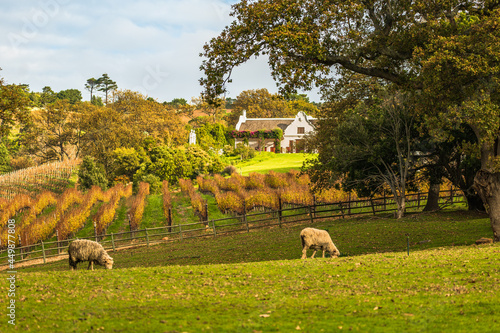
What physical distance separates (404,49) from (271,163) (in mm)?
52854

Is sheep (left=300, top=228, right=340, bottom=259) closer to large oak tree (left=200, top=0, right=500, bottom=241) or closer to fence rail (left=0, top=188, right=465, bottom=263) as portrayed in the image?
large oak tree (left=200, top=0, right=500, bottom=241)

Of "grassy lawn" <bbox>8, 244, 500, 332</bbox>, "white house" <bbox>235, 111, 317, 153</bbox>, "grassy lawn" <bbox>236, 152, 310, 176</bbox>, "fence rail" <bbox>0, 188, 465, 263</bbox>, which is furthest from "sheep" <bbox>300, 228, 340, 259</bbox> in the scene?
"white house" <bbox>235, 111, 317, 153</bbox>

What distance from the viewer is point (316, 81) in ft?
56.6

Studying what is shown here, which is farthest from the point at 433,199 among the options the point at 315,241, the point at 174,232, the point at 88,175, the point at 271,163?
the point at 271,163

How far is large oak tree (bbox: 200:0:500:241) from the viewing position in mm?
14812

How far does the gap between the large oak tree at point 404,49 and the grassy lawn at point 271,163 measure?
42.5 m

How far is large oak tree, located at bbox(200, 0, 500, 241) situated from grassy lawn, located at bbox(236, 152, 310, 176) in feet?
139

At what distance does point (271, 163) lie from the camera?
230 feet

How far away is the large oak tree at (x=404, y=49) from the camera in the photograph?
48.6ft

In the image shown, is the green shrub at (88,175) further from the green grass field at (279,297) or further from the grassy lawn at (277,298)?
the grassy lawn at (277,298)

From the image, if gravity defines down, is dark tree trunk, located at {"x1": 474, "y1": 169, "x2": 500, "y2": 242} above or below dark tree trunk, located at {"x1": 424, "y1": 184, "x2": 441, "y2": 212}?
above

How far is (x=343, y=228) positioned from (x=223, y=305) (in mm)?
17223

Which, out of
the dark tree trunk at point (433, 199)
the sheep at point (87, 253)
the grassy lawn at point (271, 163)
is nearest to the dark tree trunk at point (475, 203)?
the dark tree trunk at point (433, 199)

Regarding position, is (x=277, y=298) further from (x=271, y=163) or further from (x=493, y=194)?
(x=271, y=163)
